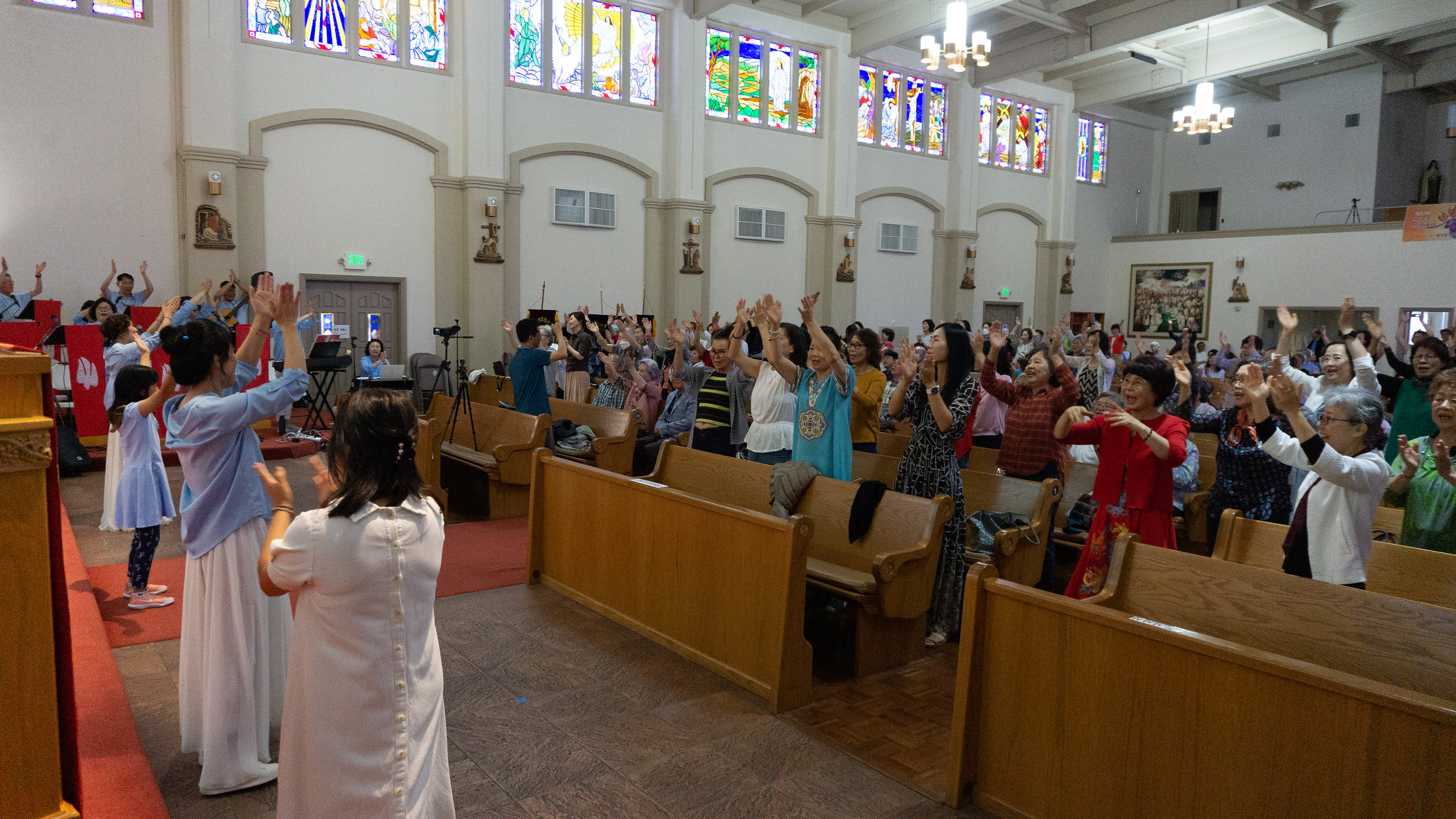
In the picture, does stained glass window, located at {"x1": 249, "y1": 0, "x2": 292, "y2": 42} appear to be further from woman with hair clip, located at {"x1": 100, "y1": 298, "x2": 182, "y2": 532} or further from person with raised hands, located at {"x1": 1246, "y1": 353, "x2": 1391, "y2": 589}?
person with raised hands, located at {"x1": 1246, "y1": 353, "x2": 1391, "y2": 589}

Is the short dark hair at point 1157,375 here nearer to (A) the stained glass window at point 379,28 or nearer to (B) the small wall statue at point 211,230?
(B) the small wall statue at point 211,230

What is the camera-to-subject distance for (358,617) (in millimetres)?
1980

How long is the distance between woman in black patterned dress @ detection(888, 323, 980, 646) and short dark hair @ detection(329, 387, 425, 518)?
2760 mm

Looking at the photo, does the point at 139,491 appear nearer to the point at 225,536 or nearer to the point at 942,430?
the point at 225,536

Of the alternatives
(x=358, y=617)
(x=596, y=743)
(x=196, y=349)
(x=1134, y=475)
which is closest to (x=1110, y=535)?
(x=1134, y=475)

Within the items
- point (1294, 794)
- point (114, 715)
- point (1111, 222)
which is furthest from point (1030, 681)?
point (1111, 222)

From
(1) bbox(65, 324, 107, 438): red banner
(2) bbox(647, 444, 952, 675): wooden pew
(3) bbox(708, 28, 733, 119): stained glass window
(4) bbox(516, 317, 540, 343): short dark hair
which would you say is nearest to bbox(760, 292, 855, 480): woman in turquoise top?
(2) bbox(647, 444, 952, 675): wooden pew

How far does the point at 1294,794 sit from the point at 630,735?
2140 mm

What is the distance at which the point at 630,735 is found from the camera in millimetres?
3414

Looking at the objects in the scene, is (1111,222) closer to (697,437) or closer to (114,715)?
(697,437)

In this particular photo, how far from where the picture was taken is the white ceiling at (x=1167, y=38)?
46.3 ft

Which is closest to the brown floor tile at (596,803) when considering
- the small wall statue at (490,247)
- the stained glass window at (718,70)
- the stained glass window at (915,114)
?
the small wall statue at (490,247)

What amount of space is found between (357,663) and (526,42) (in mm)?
12621

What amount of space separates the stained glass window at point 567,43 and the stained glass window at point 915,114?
6738 millimetres
